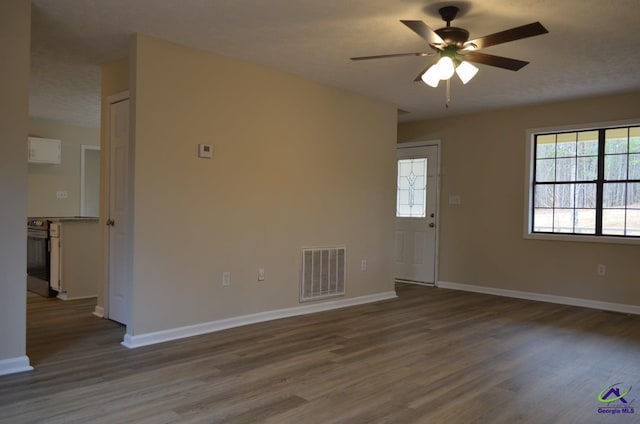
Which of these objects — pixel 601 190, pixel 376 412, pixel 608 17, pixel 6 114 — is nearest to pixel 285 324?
pixel 376 412

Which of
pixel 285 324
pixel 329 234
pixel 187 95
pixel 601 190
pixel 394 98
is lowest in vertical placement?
pixel 285 324

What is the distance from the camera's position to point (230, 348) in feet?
12.0

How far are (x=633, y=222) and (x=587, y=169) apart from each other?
0.79 m

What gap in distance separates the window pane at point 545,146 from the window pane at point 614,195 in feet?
2.47

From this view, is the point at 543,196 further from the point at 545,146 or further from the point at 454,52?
the point at 454,52

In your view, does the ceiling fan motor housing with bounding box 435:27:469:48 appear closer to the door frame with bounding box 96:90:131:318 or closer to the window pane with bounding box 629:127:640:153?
the door frame with bounding box 96:90:131:318

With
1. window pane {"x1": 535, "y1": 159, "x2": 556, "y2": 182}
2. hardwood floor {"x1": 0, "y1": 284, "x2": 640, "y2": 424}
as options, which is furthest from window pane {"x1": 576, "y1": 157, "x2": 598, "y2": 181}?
hardwood floor {"x1": 0, "y1": 284, "x2": 640, "y2": 424}

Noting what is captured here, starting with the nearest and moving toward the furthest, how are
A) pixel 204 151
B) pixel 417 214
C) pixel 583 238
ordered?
pixel 204 151 < pixel 583 238 < pixel 417 214

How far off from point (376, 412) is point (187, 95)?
2.91 m

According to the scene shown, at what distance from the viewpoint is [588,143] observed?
5.63 m

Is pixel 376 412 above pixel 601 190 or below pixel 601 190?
below

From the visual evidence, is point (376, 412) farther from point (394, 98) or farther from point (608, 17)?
point (394, 98)

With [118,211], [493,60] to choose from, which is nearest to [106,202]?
[118,211]

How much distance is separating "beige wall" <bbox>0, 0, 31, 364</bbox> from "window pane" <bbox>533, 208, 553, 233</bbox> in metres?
5.60
